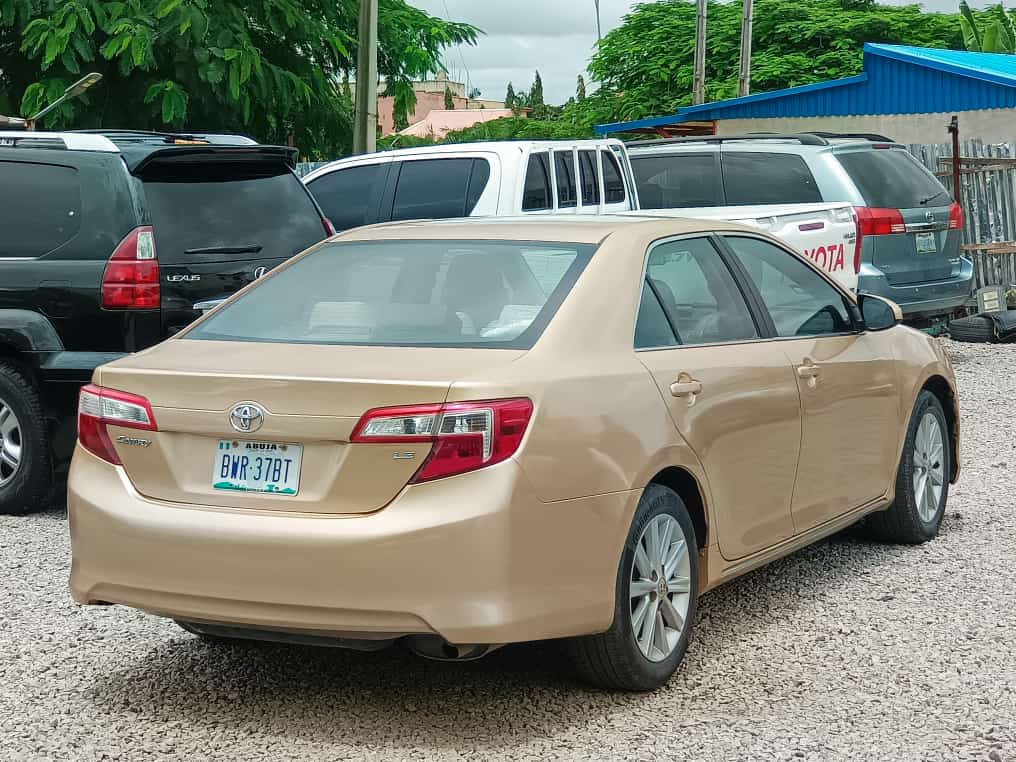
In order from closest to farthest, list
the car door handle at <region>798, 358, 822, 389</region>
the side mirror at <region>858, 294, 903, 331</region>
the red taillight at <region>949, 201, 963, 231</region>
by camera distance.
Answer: the car door handle at <region>798, 358, 822, 389</region> → the side mirror at <region>858, 294, 903, 331</region> → the red taillight at <region>949, 201, 963, 231</region>

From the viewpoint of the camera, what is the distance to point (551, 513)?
4.52m

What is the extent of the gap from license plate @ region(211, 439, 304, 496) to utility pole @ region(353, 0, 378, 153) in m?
14.6

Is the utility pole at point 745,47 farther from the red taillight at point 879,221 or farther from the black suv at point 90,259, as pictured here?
the black suv at point 90,259

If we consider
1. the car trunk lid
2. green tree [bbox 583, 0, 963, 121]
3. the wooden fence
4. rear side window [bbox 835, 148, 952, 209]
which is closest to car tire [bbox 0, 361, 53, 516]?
the car trunk lid

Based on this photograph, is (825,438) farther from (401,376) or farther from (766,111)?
(766,111)

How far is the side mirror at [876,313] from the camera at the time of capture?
6734 mm

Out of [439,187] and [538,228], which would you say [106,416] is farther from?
[439,187]

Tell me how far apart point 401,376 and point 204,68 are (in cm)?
1570

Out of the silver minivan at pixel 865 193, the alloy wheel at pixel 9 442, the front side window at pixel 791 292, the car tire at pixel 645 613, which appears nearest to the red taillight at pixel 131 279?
the alloy wheel at pixel 9 442

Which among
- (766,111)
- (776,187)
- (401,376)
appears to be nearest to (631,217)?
(401,376)

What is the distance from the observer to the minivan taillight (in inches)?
173

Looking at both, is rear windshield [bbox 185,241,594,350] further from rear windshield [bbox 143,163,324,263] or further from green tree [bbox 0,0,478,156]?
green tree [bbox 0,0,478,156]

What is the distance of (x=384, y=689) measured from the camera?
523 cm

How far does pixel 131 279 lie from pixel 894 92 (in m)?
25.8
